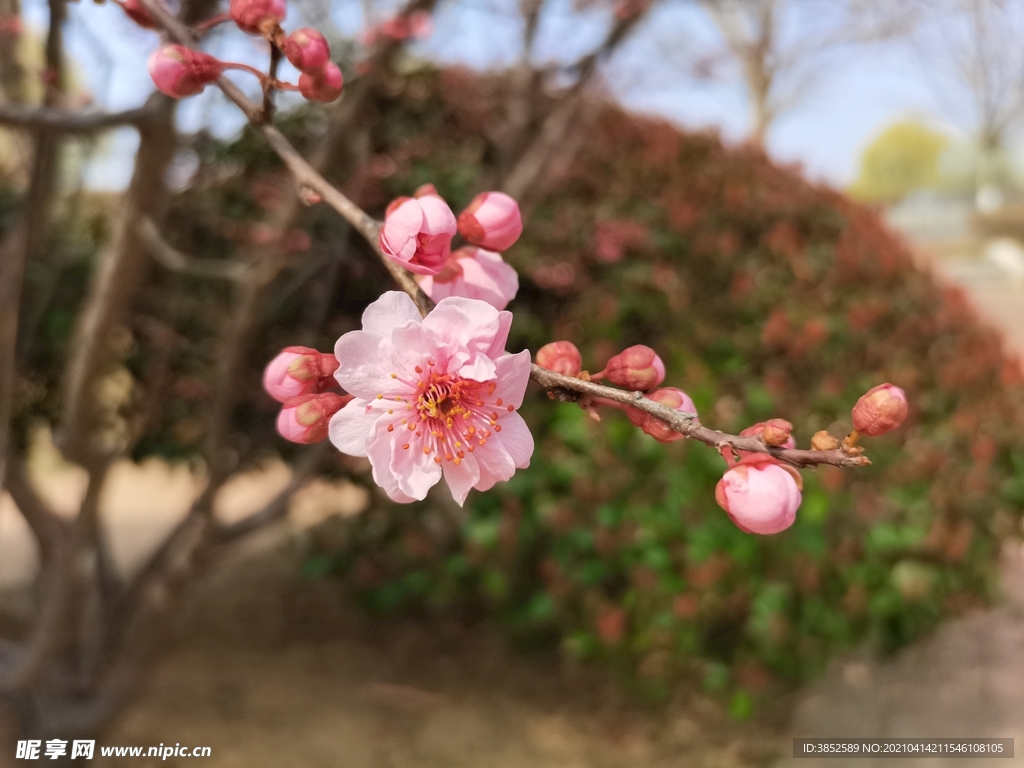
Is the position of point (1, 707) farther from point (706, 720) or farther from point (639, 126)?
point (639, 126)

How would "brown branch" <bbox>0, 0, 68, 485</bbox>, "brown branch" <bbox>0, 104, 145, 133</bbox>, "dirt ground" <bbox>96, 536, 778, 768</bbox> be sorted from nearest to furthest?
"brown branch" <bbox>0, 104, 145, 133</bbox>, "brown branch" <bbox>0, 0, 68, 485</bbox>, "dirt ground" <bbox>96, 536, 778, 768</bbox>

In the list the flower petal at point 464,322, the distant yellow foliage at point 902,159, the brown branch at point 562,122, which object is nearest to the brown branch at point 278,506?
the brown branch at point 562,122

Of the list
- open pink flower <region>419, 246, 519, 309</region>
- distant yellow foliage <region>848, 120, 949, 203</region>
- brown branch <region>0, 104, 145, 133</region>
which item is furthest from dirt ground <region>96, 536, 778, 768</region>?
distant yellow foliage <region>848, 120, 949, 203</region>

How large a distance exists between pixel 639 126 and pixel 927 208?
94.0ft

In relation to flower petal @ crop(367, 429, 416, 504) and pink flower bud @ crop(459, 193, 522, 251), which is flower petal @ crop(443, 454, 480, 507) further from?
pink flower bud @ crop(459, 193, 522, 251)

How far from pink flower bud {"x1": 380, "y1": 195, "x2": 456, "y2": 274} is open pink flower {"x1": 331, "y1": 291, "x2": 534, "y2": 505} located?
4cm

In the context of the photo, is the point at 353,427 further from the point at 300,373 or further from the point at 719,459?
the point at 719,459

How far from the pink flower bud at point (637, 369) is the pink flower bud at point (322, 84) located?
412 millimetres

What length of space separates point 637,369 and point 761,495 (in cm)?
16

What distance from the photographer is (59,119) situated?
132 centimetres

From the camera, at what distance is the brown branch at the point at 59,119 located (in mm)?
1298

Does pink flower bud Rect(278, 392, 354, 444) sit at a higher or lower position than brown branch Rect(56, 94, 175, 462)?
lower

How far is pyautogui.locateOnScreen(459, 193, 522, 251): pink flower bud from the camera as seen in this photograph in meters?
0.79

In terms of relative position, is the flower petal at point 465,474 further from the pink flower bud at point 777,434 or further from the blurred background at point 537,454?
the blurred background at point 537,454
